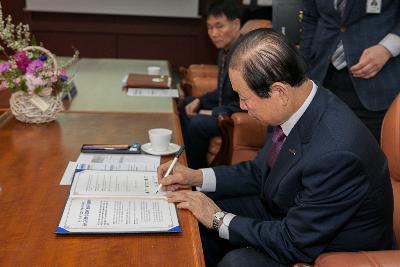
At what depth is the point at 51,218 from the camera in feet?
3.80

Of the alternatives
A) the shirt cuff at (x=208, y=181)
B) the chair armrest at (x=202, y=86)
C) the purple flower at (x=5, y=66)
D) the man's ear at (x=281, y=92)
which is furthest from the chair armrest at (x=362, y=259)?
the chair armrest at (x=202, y=86)

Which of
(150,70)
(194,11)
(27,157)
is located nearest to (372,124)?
(27,157)

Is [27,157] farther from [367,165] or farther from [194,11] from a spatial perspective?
[194,11]

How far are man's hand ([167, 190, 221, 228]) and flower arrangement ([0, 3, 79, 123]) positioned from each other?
2.86 feet

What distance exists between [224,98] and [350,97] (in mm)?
1047

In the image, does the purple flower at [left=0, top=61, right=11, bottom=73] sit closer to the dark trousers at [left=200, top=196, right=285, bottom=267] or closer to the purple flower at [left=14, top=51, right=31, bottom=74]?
the purple flower at [left=14, top=51, right=31, bottom=74]

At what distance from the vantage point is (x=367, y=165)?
46.1 inches

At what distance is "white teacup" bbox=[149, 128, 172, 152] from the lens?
5.36 feet

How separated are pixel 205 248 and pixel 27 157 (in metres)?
0.69

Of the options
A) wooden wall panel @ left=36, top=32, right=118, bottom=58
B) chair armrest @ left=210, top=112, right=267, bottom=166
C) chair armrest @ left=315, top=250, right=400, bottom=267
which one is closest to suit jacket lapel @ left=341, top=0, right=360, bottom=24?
chair armrest @ left=210, top=112, right=267, bottom=166

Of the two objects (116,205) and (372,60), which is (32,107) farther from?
(372,60)

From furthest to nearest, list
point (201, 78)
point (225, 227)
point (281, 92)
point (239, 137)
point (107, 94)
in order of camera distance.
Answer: point (201, 78)
point (107, 94)
point (239, 137)
point (225, 227)
point (281, 92)

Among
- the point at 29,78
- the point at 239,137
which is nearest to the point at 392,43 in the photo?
the point at 239,137

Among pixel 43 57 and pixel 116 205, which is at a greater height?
pixel 43 57
